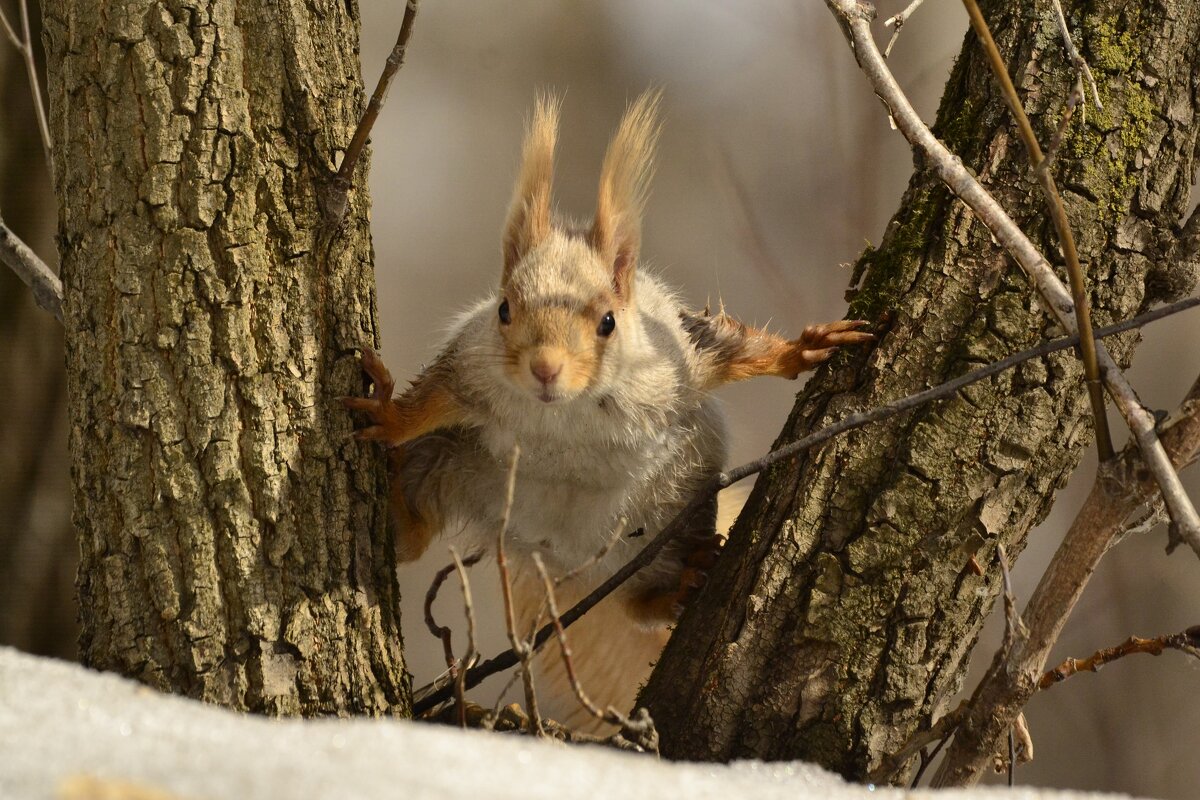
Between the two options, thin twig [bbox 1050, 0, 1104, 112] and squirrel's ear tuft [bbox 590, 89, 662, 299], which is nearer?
thin twig [bbox 1050, 0, 1104, 112]

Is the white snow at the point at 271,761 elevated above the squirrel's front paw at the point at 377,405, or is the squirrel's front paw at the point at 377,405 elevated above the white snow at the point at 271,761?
the squirrel's front paw at the point at 377,405

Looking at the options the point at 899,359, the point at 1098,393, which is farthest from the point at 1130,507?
the point at 899,359

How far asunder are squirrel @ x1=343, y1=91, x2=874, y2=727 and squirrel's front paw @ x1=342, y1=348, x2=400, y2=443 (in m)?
0.06

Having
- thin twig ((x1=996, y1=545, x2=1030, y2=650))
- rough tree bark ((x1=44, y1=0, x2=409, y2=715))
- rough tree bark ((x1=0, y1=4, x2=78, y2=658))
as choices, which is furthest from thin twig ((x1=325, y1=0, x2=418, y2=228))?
rough tree bark ((x1=0, y1=4, x2=78, y2=658))

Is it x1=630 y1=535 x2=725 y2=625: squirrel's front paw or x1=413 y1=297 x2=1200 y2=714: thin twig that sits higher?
x1=413 y1=297 x2=1200 y2=714: thin twig

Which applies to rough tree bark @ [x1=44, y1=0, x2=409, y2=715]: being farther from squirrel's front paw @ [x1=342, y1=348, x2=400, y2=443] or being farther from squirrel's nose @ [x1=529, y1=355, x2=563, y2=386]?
squirrel's nose @ [x1=529, y1=355, x2=563, y2=386]

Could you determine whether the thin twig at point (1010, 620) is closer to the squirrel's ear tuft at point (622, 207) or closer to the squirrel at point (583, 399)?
the squirrel at point (583, 399)

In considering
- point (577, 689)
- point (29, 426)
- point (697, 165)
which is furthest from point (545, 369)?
point (697, 165)

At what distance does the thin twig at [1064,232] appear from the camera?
1.14 metres

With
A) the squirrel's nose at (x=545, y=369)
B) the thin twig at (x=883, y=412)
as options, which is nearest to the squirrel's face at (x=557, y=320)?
the squirrel's nose at (x=545, y=369)

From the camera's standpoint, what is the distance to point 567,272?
1.72 m

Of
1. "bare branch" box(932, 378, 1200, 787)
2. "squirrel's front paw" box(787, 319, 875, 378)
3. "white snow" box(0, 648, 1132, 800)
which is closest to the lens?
"white snow" box(0, 648, 1132, 800)

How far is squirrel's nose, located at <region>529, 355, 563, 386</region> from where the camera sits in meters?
1.54

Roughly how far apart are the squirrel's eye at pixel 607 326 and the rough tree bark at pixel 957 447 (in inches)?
15.7
